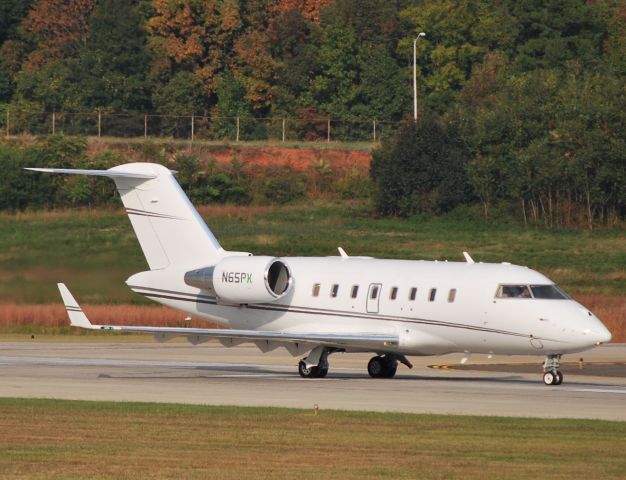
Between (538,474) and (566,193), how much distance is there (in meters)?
61.5

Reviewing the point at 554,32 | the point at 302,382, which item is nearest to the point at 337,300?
the point at 302,382

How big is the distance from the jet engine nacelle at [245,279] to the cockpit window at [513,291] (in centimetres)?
580

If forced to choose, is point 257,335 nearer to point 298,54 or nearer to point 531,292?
point 531,292

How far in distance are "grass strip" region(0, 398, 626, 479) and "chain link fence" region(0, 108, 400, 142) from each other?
220 ft

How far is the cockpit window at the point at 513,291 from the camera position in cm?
3353

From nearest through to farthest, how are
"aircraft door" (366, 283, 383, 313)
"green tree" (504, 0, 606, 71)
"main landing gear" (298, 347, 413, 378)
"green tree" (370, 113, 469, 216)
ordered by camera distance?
"aircraft door" (366, 283, 383, 313) < "main landing gear" (298, 347, 413, 378) < "green tree" (370, 113, 469, 216) < "green tree" (504, 0, 606, 71)

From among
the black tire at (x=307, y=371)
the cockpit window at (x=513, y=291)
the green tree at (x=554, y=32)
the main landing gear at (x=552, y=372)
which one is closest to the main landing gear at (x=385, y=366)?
the black tire at (x=307, y=371)

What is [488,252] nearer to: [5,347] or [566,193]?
[566,193]

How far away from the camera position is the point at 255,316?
124 ft

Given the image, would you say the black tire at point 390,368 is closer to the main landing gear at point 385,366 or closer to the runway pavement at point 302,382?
the main landing gear at point 385,366

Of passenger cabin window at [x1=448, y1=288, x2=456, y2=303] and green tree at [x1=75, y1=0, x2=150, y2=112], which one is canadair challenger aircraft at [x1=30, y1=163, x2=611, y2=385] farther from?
green tree at [x1=75, y1=0, x2=150, y2=112]

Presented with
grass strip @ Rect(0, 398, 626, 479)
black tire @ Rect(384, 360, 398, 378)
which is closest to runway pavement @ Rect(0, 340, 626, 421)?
black tire @ Rect(384, 360, 398, 378)

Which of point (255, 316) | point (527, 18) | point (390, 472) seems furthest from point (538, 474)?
point (527, 18)

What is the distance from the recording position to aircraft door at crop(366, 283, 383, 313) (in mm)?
35562
